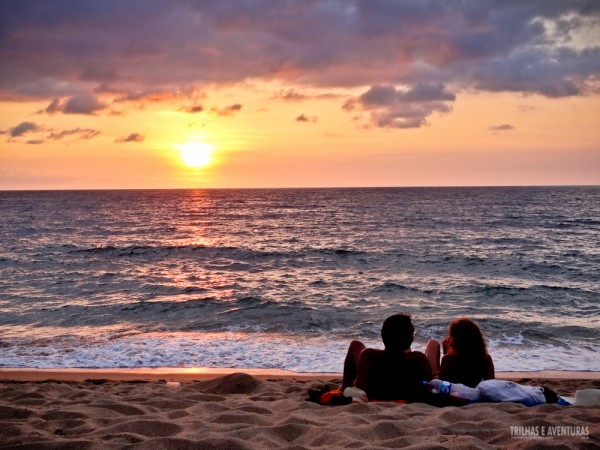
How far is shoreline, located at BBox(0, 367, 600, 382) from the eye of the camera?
9523 millimetres

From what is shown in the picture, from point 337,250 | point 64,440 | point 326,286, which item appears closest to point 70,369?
point 64,440

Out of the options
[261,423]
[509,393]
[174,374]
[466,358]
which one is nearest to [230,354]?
[174,374]

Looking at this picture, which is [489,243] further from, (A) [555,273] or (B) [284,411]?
(B) [284,411]

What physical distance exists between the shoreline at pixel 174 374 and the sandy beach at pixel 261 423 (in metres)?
2.30

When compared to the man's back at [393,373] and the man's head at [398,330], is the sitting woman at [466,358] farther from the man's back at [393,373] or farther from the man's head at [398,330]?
the man's head at [398,330]

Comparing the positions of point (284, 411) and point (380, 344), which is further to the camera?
point (380, 344)

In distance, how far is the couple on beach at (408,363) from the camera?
6.08m

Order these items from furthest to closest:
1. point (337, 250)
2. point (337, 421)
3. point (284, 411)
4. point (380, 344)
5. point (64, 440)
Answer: point (337, 250) → point (380, 344) → point (284, 411) → point (337, 421) → point (64, 440)

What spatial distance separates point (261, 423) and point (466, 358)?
9.35ft

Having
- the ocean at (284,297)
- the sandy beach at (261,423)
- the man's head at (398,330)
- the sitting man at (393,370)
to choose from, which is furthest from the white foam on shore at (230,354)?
the man's head at (398,330)

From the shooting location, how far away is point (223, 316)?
51.0ft

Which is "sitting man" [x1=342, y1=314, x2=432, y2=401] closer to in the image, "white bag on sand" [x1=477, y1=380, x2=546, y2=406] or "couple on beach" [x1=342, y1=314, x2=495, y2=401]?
"couple on beach" [x1=342, y1=314, x2=495, y2=401]

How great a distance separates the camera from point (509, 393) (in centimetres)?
Answer: 603

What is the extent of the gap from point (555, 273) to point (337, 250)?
12.4 metres
